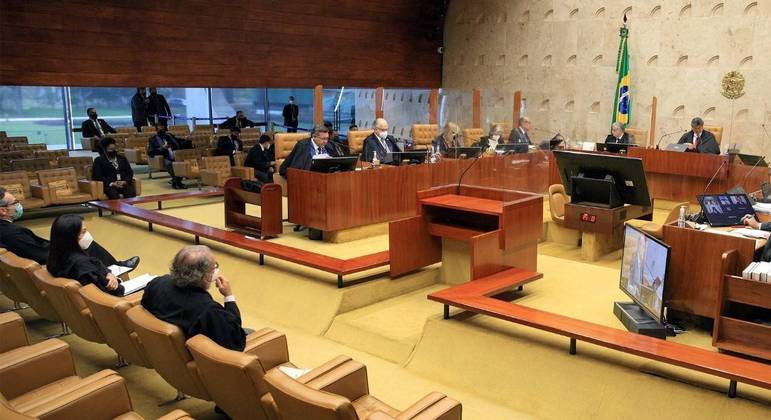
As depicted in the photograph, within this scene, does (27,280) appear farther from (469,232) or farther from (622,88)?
(622,88)

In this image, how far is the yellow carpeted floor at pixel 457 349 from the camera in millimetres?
3852

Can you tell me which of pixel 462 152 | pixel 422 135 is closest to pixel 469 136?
pixel 422 135

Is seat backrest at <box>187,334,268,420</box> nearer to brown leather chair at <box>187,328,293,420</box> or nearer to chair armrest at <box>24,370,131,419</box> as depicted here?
brown leather chair at <box>187,328,293,420</box>

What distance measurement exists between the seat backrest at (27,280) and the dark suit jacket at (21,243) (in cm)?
30

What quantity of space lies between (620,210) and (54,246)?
4911 millimetres

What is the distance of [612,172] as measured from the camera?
6.52 metres

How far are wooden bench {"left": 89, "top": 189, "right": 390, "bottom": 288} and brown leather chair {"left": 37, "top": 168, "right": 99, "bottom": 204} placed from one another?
30cm

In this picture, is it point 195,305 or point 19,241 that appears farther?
Result: point 19,241

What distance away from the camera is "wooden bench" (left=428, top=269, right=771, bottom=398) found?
3576 mm

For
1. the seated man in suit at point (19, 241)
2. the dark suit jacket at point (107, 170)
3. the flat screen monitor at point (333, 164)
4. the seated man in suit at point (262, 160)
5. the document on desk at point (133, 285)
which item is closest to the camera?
the document on desk at point (133, 285)

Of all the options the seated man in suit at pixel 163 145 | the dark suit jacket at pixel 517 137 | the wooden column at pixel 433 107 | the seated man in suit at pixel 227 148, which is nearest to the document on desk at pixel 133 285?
the seated man in suit at pixel 227 148

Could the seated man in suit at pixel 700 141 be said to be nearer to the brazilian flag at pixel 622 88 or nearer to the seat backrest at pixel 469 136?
the brazilian flag at pixel 622 88

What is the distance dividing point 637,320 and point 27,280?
4026mm

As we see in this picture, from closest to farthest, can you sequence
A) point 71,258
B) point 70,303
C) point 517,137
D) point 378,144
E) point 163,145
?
point 70,303 → point 71,258 → point 378,144 → point 517,137 → point 163,145
